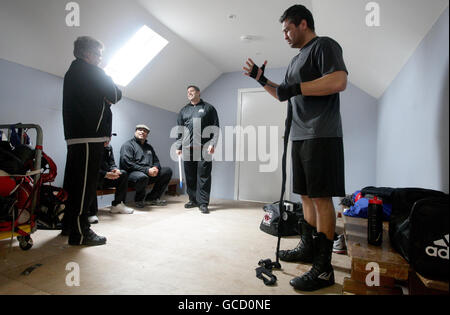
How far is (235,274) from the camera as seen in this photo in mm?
1315

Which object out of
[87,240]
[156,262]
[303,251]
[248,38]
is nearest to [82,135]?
[87,240]

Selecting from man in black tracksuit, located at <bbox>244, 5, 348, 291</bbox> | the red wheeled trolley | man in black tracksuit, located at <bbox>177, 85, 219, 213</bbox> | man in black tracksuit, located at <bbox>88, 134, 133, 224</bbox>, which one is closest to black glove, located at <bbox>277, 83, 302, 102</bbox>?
man in black tracksuit, located at <bbox>244, 5, 348, 291</bbox>

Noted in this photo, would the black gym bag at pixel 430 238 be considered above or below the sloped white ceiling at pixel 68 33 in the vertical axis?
below

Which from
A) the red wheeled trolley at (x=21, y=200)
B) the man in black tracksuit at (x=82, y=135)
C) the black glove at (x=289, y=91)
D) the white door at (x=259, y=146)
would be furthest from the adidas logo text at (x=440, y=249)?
the white door at (x=259, y=146)

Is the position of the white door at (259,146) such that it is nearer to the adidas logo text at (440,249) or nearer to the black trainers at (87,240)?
the black trainers at (87,240)

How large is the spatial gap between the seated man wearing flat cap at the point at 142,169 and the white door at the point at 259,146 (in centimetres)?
135

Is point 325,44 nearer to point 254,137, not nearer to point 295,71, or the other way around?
point 295,71

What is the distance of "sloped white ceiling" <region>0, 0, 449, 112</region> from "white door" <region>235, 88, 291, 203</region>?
0.68 metres

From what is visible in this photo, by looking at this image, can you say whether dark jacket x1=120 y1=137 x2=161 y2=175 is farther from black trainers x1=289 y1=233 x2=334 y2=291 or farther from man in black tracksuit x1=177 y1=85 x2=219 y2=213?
black trainers x1=289 y1=233 x2=334 y2=291

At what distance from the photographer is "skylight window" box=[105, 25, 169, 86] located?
3.05 m

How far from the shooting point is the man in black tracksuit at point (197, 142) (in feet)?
10.5

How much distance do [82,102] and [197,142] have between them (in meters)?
1.74
